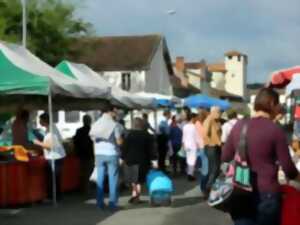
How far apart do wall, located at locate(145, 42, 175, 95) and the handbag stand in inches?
2428

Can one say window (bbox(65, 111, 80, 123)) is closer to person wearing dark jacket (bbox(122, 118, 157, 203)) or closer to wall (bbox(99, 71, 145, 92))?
wall (bbox(99, 71, 145, 92))

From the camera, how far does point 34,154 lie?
15641 millimetres

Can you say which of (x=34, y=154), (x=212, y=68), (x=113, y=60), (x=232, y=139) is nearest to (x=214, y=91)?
(x=212, y=68)

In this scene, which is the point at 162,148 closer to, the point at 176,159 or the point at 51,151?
the point at 176,159

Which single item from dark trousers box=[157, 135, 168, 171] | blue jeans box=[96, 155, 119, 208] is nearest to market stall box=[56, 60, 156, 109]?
dark trousers box=[157, 135, 168, 171]

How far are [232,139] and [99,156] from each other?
7.61 meters

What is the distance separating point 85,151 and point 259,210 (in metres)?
11.1

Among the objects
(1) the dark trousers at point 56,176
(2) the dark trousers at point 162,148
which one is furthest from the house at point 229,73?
(1) the dark trousers at point 56,176

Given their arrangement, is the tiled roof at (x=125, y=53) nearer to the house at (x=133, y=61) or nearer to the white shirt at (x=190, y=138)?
the house at (x=133, y=61)

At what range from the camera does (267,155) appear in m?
6.89

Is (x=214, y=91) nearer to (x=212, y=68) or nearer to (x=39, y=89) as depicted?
(x=212, y=68)

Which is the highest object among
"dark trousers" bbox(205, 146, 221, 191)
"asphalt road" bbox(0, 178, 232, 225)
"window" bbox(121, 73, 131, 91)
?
"window" bbox(121, 73, 131, 91)

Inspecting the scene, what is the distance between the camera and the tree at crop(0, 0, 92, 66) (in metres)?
44.9

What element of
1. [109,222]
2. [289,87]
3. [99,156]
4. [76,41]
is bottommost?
[109,222]
